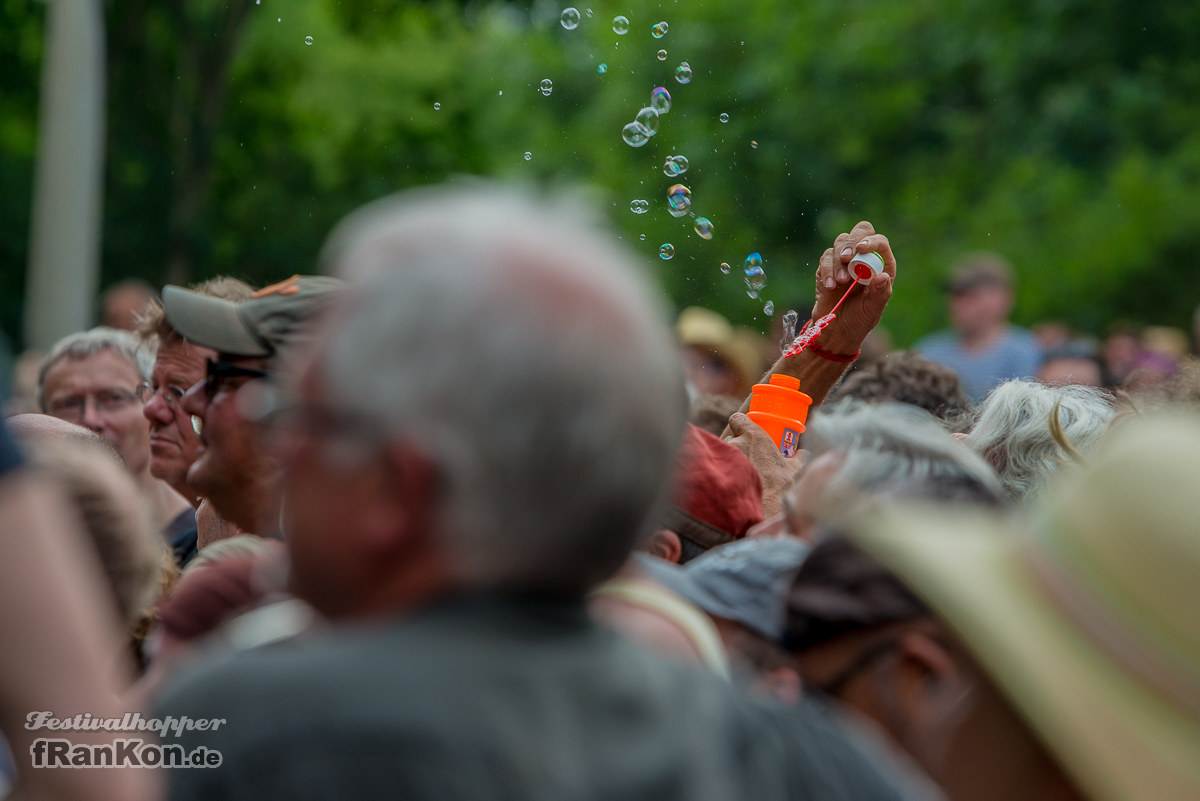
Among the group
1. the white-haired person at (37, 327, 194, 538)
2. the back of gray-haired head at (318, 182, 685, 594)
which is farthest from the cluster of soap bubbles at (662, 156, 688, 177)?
the back of gray-haired head at (318, 182, 685, 594)

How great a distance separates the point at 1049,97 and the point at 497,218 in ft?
57.7

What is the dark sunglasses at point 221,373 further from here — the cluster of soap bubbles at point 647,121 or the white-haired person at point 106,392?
the cluster of soap bubbles at point 647,121

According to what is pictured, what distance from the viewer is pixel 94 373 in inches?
188

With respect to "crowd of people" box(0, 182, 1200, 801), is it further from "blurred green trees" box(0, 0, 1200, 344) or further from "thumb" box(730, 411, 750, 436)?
"blurred green trees" box(0, 0, 1200, 344)

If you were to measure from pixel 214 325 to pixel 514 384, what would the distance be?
1798 millimetres

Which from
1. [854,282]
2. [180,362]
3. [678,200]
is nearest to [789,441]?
[854,282]

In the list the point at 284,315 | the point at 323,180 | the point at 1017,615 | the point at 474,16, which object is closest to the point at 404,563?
the point at 1017,615

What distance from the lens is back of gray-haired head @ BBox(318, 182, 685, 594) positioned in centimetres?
128

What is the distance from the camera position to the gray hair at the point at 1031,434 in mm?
3319

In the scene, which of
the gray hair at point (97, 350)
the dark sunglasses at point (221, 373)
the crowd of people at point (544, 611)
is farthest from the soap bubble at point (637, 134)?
the crowd of people at point (544, 611)

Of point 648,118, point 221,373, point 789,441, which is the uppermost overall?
point 648,118

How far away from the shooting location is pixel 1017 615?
1.51 meters

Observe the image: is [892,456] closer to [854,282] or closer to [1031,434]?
[1031,434]

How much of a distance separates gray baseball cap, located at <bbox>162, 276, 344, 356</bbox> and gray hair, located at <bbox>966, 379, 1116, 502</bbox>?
1541 mm
